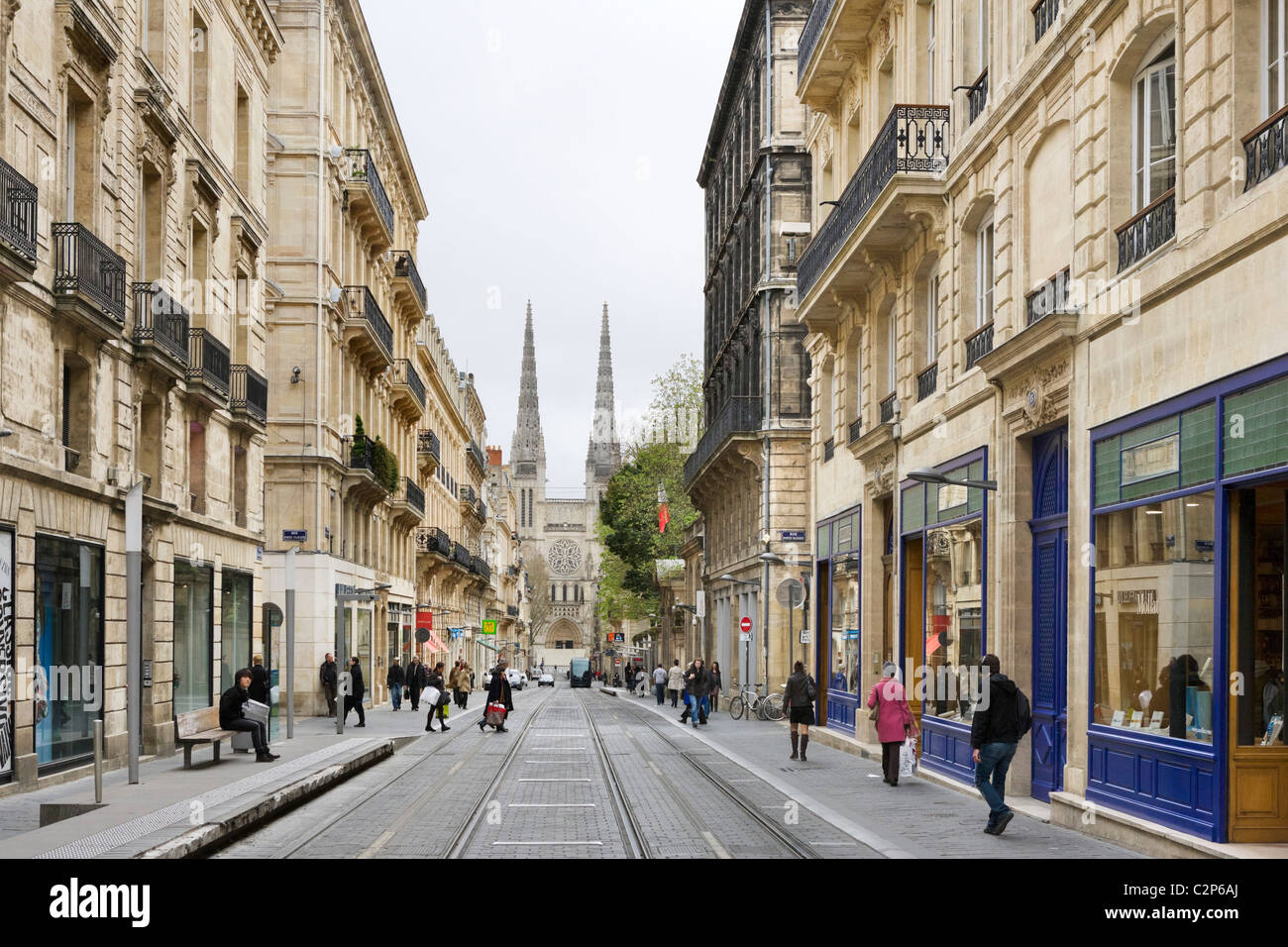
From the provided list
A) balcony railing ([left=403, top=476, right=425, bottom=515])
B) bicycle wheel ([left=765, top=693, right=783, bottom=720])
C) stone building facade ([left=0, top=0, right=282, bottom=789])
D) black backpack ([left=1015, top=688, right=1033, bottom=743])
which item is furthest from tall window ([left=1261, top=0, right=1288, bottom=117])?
balcony railing ([left=403, top=476, right=425, bottom=515])

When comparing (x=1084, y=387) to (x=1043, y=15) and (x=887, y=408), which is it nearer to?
(x=1043, y=15)

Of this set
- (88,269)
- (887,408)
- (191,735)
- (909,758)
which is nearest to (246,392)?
(88,269)

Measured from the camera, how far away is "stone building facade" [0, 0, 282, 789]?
715 inches

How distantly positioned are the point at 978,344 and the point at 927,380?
9.49ft

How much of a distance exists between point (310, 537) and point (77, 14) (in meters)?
20.5

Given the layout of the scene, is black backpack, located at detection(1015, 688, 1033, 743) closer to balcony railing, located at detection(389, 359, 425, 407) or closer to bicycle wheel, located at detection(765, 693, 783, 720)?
bicycle wheel, located at detection(765, 693, 783, 720)

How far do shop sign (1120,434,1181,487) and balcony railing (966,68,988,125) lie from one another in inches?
279

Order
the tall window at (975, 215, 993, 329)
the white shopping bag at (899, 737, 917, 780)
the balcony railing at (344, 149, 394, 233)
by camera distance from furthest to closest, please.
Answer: the balcony railing at (344, 149, 394, 233)
the white shopping bag at (899, 737, 917, 780)
the tall window at (975, 215, 993, 329)

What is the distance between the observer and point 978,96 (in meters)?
20.2

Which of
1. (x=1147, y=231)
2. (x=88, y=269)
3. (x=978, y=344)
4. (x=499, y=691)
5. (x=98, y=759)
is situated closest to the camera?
(x=1147, y=231)

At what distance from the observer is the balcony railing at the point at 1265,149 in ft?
37.5

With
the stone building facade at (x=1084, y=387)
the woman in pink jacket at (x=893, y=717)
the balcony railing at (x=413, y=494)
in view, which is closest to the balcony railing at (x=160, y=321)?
the stone building facade at (x=1084, y=387)

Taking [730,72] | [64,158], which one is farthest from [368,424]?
[64,158]
